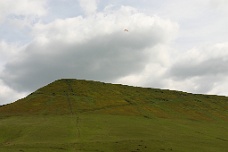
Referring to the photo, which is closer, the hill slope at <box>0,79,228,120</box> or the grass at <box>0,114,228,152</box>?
the grass at <box>0,114,228,152</box>

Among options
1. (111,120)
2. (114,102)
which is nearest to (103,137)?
(111,120)

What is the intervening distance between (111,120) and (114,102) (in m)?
32.9

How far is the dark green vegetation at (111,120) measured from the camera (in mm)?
54791

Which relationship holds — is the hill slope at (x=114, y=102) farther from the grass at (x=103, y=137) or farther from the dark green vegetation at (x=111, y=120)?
the grass at (x=103, y=137)

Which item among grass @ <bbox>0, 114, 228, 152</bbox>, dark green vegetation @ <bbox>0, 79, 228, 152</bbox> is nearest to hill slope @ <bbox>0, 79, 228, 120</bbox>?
dark green vegetation @ <bbox>0, 79, 228, 152</bbox>

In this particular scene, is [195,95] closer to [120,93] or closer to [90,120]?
[120,93]

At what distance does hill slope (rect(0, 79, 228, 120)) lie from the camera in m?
103

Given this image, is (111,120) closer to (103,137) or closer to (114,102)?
(103,137)

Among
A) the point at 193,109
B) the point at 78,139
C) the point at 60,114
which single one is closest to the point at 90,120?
the point at 60,114

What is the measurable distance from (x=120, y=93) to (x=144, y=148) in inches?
3224

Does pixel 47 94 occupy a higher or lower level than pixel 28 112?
higher

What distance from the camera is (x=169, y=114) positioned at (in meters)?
107

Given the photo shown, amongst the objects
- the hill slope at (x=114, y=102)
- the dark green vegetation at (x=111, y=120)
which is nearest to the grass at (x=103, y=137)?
the dark green vegetation at (x=111, y=120)

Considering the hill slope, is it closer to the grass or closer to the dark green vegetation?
the dark green vegetation
